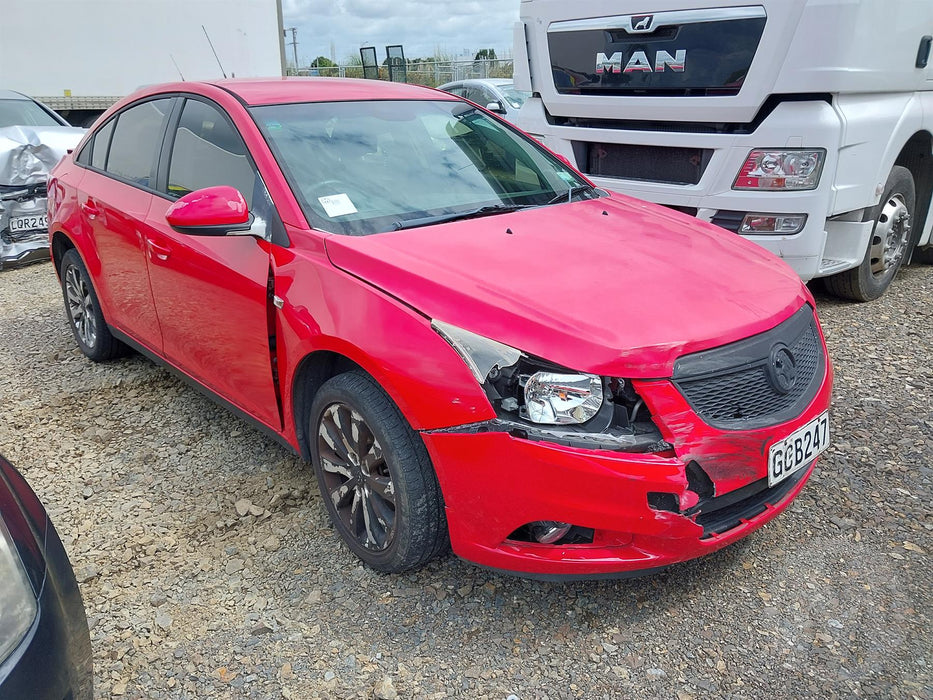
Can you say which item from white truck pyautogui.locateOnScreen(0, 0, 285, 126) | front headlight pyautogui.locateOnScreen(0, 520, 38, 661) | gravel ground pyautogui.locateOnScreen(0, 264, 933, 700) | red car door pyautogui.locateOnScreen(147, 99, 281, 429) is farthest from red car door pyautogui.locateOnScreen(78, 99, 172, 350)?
white truck pyautogui.locateOnScreen(0, 0, 285, 126)

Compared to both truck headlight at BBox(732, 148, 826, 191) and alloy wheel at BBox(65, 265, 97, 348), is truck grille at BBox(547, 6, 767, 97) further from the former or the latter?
alloy wheel at BBox(65, 265, 97, 348)

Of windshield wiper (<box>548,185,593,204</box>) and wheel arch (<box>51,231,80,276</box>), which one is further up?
windshield wiper (<box>548,185,593,204</box>)

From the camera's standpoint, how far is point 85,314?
4508mm

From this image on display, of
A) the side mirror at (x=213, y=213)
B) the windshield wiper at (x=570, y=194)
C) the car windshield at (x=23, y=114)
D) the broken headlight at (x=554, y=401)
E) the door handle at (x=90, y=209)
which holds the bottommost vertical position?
the broken headlight at (x=554, y=401)

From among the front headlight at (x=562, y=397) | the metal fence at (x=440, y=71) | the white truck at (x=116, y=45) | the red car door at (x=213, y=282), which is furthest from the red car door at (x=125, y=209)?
the metal fence at (x=440, y=71)

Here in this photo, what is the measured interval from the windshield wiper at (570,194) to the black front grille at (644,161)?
163 cm

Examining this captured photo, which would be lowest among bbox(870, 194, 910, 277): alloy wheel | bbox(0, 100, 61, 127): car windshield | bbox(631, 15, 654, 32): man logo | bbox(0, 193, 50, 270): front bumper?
bbox(0, 193, 50, 270): front bumper

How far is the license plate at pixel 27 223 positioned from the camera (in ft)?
24.1

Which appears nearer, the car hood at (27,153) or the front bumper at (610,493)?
the front bumper at (610,493)

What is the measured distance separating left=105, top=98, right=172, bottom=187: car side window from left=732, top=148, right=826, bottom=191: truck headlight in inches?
126

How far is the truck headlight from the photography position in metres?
4.35

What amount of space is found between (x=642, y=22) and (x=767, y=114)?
1009mm

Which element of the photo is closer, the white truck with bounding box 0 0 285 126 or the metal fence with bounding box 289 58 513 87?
the white truck with bounding box 0 0 285 126

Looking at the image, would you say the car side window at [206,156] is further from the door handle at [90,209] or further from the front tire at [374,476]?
the front tire at [374,476]
